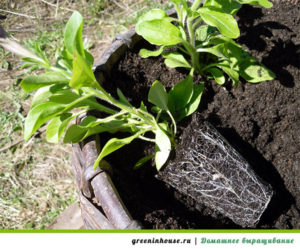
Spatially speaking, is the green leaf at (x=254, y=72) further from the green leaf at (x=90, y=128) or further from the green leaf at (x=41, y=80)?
the green leaf at (x=41, y=80)

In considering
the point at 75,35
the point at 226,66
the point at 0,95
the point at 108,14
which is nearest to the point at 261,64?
the point at 226,66

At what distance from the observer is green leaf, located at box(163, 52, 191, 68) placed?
127 cm

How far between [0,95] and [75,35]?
1.23 m

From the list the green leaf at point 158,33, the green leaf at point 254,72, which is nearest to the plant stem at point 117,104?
the green leaf at point 158,33

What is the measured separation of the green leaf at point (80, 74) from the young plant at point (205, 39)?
1.03 ft

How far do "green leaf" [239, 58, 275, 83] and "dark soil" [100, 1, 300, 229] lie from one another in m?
0.04

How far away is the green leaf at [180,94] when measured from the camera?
1.20m

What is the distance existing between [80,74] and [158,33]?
0.38 metres

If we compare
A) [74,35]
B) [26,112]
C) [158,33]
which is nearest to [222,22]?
[158,33]

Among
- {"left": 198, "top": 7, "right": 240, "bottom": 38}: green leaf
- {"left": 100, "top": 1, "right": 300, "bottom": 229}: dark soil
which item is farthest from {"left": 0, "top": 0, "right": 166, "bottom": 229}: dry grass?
{"left": 198, "top": 7, "right": 240, "bottom": 38}: green leaf

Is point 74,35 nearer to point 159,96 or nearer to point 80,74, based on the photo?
point 80,74

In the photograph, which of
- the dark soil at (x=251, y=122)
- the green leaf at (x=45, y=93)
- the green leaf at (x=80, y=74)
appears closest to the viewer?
the green leaf at (x=80, y=74)

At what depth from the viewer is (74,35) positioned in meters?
0.98
